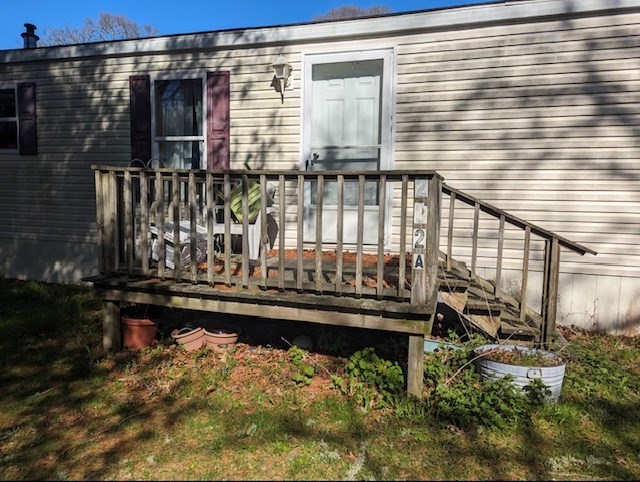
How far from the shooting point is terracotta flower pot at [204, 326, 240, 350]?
4.32m

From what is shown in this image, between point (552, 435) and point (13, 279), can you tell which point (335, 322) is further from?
point (13, 279)

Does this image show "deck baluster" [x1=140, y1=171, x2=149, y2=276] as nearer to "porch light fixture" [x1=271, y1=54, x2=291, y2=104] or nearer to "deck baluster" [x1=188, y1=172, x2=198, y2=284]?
"deck baluster" [x1=188, y1=172, x2=198, y2=284]

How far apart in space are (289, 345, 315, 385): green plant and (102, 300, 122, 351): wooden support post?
166cm

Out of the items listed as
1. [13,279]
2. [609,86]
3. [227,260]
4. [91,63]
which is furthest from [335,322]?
[13,279]

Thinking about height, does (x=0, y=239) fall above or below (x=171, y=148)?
below

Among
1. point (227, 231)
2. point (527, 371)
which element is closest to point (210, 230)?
point (227, 231)

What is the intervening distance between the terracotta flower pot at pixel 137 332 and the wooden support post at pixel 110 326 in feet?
0.25

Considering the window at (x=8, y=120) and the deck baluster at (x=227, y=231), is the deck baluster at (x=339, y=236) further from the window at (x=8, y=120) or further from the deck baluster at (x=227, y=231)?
the window at (x=8, y=120)

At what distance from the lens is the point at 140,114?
21.4 ft

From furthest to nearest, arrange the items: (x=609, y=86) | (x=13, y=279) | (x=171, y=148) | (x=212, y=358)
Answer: (x=13, y=279) → (x=171, y=148) → (x=609, y=86) → (x=212, y=358)

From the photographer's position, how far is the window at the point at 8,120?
7.34 m

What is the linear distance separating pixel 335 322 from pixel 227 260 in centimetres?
102

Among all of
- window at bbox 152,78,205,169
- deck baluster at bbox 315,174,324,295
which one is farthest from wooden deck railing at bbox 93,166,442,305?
window at bbox 152,78,205,169

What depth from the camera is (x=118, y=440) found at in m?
2.98
